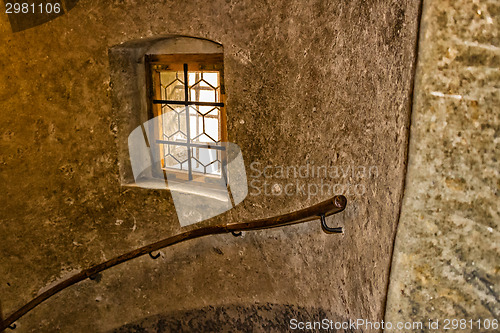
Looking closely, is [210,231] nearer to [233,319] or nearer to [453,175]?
[233,319]

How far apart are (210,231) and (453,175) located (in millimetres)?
1347

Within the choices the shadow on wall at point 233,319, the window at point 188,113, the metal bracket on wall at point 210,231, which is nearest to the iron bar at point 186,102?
the window at point 188,113

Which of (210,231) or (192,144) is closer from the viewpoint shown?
(210,231)

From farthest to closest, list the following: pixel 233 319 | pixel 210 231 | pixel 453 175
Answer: pixel 233 319 < pixel 210 231 < pixel 453 175

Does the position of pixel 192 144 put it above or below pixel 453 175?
below

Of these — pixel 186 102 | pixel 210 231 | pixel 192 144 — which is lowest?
pixel 210 231

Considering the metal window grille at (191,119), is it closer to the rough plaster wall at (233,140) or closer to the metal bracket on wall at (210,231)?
the rough plaster wall at (233,140)

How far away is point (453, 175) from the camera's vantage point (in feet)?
3.36

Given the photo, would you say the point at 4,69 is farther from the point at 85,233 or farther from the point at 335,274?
the point at 335,274

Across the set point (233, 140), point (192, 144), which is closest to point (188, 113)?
point (192, 144)

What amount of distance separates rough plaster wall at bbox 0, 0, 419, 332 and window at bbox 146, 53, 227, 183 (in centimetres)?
25

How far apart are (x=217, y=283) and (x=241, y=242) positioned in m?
0.36

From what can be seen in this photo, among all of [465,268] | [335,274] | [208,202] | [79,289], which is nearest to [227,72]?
[208,202]

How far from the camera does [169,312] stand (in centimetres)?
272
